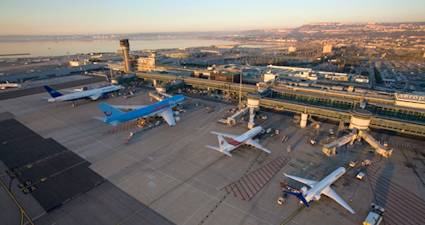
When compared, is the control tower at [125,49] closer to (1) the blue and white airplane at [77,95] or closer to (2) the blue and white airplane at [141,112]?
(1) the blue and white airplane at [77,95]

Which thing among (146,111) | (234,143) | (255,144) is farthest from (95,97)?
(255,144)

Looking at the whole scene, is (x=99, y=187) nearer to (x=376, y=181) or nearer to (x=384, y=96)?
(x=376, y=181)

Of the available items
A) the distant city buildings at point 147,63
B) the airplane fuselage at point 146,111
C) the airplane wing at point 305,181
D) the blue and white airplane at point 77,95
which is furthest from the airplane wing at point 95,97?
the airplane wing at point 305,181

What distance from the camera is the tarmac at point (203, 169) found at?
35.1 metres

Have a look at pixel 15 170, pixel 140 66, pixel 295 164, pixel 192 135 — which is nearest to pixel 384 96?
pixel 295 164

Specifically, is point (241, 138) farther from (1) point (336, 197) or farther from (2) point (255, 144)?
(1) point (336, 197)

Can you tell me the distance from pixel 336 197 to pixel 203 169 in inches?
976

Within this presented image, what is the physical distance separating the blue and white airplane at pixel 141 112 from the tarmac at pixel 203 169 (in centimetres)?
375

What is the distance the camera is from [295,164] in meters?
48.8

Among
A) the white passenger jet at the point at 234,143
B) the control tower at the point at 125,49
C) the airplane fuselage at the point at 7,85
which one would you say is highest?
the control tower at the point at 125,49

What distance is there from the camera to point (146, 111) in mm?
68562

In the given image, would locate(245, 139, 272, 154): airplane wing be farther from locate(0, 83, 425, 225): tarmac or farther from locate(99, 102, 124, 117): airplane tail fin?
locate(99, 102, 124, 117): airplane tail fin

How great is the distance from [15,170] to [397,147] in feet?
293

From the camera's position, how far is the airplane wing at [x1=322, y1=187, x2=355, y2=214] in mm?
35250
